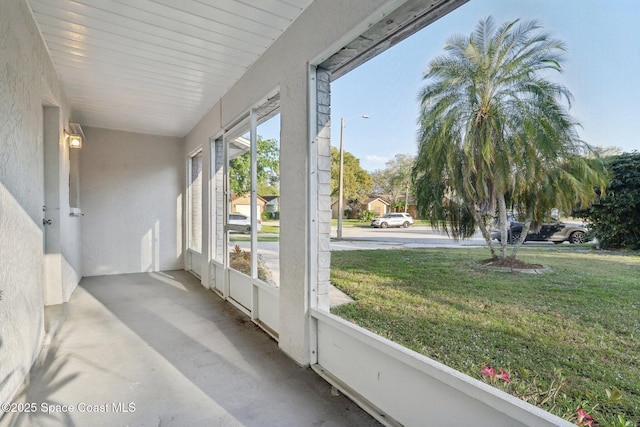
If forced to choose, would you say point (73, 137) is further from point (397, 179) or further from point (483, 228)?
point (483, 228)

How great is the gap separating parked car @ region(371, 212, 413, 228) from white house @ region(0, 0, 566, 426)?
1.87 ft

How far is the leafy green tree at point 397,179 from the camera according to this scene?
1.78m

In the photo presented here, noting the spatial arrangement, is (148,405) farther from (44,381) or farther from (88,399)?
(44,381)

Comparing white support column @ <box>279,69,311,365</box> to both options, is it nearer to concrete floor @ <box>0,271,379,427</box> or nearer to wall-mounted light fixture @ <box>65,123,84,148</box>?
concrete floor @ <box>0,271,379,427</box>

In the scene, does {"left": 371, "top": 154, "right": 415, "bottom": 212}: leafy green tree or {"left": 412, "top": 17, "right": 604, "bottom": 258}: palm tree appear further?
{"left": 371, "top": 154, "right": 415, "bottom": 212}: leafy green tree

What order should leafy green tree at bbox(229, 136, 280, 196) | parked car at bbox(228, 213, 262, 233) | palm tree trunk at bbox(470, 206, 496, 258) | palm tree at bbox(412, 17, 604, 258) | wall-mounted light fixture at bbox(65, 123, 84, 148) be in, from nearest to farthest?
palm tree at bbox(412, 17, 604, 258) → palm tree trunk at bbox(470, 206, 496, 258) → leafy green tree at bbox(229, 136, 280, 196) → parked car at bbox(228, 213, 262, 233) → wall-mounted light fixture at bbox(65, 123, 84, 148)

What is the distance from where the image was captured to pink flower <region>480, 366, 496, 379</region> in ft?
4.66

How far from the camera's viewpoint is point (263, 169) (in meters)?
3.52

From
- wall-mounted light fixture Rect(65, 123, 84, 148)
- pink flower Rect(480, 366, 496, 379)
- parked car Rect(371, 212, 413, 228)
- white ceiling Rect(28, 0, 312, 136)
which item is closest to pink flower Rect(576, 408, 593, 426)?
pink flower Rect(480, 366, 496, 379)

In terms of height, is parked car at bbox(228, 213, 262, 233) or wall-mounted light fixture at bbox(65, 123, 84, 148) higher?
wall-mounted light fixture at bbox(65, 123, 84, 148)

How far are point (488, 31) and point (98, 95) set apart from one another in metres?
4.53

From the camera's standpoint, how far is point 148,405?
6.64ft

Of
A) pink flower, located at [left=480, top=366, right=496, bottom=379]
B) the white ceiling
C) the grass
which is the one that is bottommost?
pink flower, located at [left=480, top=366, right=496, bottom=379]

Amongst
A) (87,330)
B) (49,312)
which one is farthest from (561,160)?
(49,312)
